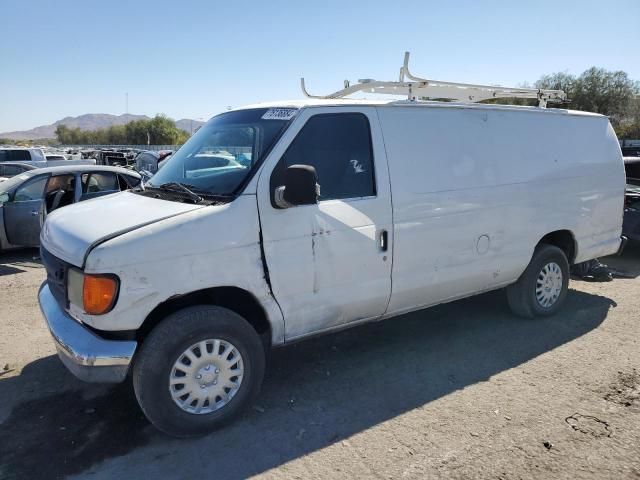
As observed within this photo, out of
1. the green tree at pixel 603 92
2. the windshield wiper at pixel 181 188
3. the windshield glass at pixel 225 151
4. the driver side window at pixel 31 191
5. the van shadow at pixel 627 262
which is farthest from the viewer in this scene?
the green tree at pixel 603 92

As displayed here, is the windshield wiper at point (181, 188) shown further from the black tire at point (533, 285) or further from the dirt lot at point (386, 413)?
the black tire at point (533, 285)

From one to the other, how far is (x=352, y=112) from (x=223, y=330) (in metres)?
1.89

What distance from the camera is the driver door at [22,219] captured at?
815cm

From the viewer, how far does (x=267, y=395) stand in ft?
12.6

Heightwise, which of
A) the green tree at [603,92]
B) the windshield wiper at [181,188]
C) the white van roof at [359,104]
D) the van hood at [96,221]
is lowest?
the van hood at [96,221]

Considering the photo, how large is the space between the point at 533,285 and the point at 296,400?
2.91 meters

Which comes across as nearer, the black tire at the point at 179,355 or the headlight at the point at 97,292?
the headlight at the point at 97,292

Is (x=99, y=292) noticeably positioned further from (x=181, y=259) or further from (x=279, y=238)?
(x=279, y=238)

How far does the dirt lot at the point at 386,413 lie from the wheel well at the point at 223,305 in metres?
0.61

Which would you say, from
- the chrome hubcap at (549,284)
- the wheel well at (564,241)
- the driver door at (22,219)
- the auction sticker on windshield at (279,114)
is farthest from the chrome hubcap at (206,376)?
the driver door at (22,219)

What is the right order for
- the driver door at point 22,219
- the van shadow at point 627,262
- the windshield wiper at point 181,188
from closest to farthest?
1. the windshield wiper at point 181,188
2. the van shadow at point 627,262
3. the driver door at point 22,219

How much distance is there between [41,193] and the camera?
Answer: 8.55 meters

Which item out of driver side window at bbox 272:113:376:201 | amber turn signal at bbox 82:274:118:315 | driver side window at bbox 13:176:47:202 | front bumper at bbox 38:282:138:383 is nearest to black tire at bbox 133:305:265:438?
front bumper at bbox 38:282:138:383

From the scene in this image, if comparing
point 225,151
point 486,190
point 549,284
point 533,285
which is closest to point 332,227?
point 225,151
